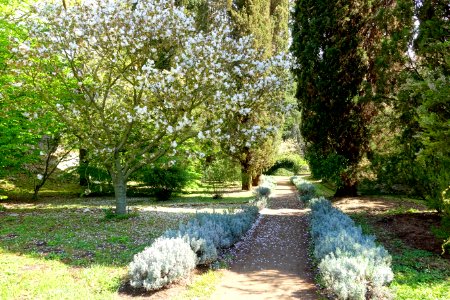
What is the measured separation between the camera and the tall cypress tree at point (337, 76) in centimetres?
1355

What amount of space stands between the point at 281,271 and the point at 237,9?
19594mm

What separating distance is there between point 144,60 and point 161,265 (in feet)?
23.0

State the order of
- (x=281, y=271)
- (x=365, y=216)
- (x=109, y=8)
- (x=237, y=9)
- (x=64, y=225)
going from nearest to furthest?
(x=281, y=271), (x=109, y=8), (x=64, y=225), (x=365, y=216), (x=237, y=9)

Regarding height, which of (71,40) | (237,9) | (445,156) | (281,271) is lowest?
(281,271)

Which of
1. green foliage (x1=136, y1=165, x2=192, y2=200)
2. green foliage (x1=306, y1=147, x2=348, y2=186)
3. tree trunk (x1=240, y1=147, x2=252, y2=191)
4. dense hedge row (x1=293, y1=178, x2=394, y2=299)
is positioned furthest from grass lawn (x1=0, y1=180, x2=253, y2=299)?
tree trunk (x1=240, y1=147, x2=252, y2=191)

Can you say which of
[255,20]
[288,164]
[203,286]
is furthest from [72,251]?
[288,164]

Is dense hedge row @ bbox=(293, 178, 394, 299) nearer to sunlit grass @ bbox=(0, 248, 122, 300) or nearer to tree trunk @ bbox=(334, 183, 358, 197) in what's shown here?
sunlit grass @ bbox=(0, 248, 122, 300)

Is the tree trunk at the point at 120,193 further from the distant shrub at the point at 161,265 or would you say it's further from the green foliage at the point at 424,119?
the green foliage at the point at 424,119

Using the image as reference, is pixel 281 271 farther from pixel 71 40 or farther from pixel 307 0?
pixel 307 0

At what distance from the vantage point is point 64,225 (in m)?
10.1

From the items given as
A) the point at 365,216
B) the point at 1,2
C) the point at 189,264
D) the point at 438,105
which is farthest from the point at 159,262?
the point at 1,2

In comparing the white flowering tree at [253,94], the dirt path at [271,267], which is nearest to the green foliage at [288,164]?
the dirt path at [271,267]

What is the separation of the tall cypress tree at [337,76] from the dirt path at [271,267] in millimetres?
4210

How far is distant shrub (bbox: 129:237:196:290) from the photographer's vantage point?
5.34 metres
